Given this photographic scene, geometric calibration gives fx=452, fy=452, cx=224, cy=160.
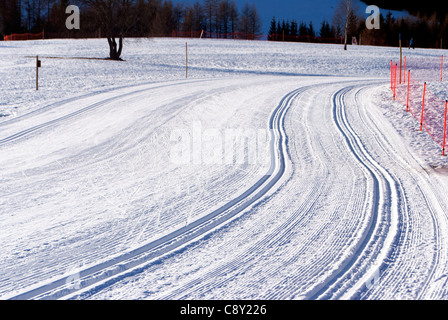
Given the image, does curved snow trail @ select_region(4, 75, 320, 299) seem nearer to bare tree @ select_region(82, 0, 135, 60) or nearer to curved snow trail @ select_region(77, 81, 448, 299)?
curved snow trail @ select_region(77, 81, 448, 299)

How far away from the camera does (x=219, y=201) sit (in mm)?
7152

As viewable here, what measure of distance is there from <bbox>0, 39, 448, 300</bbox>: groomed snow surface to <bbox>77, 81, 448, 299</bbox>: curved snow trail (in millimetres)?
22

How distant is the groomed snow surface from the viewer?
15.4 ft

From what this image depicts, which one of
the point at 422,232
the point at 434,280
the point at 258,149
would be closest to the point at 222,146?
the point at 258,149

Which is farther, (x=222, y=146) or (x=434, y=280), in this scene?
(x=222, y=146)

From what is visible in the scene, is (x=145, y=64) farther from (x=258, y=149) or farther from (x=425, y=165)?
(x=425, y=165)

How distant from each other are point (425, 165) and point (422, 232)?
3.96 m

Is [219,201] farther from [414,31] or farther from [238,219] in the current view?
[414,31]

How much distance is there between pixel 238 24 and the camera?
13212 centimetres

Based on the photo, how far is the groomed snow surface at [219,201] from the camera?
4684 millimetres

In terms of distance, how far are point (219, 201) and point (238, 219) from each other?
831mm

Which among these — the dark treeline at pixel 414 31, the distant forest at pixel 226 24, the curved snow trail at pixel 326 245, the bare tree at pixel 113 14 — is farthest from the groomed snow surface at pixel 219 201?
the dark treeline at pixel 414 31

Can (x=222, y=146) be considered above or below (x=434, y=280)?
above
